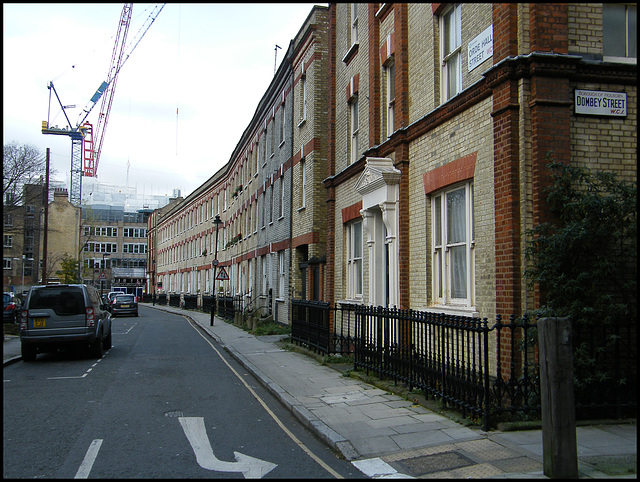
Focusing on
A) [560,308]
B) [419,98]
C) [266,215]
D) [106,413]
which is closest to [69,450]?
[106,413]

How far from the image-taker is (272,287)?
26.5 m

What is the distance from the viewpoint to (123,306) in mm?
39938

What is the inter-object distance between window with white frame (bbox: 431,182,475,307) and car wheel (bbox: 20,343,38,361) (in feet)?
35.9

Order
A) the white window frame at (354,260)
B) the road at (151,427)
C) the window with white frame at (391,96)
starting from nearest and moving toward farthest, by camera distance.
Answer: the road at (151,427), the window with white frame at (391,96), the white window frame at (354,260)

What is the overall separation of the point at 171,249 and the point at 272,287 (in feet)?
143

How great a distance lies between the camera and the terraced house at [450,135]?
24.7ft

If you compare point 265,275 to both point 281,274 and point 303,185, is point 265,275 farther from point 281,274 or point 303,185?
point 303,185

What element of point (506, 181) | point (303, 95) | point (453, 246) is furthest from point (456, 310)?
point (303, 95)

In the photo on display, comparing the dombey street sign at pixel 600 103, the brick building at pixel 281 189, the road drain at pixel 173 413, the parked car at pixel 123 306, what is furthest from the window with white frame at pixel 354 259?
the parked car at pixel 123 306

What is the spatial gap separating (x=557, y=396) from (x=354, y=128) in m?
11.8

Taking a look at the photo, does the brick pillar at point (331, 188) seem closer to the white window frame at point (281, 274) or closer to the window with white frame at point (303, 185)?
the window with white frame at point (303, 185)

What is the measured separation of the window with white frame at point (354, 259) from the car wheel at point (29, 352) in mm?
8613

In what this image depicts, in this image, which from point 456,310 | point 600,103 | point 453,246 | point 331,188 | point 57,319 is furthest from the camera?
point 331,188

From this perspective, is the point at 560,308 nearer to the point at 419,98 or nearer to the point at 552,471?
the point at 552,471
